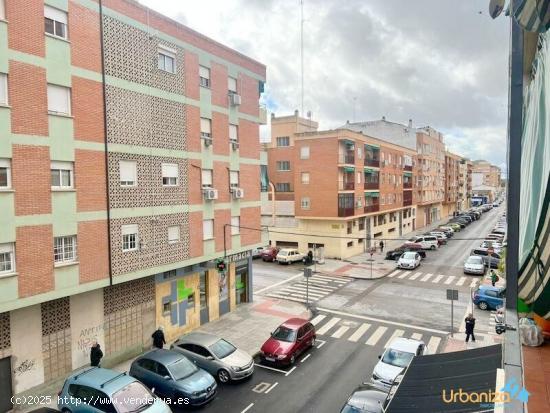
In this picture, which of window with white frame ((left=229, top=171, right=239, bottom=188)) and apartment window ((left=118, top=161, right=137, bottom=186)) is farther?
window with white frame ((left=229, top=171, right=239, bottom=188))

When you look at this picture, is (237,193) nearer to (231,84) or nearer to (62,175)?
(231,84)

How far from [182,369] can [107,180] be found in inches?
307

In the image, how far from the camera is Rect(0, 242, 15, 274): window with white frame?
484 inches

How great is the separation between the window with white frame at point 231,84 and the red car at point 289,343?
1328 cm

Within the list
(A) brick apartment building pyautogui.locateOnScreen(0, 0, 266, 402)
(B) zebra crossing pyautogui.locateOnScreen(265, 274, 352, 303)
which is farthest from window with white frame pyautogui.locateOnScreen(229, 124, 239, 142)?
(B) zebra crossing pyautogui.locateOnScreen(265, 274, 352, 303)

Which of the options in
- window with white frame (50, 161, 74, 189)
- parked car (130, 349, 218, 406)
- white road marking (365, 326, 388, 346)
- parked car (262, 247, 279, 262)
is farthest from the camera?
parked car (262, 247, 279, 262)

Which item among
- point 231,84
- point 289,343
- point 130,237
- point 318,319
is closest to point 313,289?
point 318,319

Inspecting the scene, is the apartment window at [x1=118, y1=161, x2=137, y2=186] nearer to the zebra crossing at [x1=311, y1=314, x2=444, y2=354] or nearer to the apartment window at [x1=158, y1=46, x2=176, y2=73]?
the apartment window at [x1=158, y1=46, x2=176, y2=73]

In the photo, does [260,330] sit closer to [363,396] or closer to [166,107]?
[363,396]

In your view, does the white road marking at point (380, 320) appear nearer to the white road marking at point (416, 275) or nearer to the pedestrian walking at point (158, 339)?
the pedestrian walking at point (158, 339)

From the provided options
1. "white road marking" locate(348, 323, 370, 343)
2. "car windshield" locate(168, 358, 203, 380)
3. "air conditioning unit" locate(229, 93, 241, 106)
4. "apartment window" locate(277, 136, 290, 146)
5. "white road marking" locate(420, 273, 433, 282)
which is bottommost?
"white road marking" locate(420, 273, 433, 282)

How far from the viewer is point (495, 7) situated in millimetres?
6082

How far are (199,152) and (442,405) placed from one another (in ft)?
56.1

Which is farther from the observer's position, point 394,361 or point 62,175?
point 394,361
